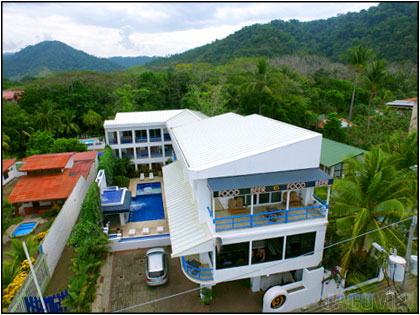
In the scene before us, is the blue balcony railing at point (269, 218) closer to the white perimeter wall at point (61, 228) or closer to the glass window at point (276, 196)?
the glass window at point (276, 196)

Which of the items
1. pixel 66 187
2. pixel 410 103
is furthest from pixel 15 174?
pixel 410 103

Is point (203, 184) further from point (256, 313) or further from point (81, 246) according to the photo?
point (81, 246)

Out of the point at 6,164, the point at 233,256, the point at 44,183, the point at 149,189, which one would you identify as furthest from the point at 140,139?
the point at 233,256

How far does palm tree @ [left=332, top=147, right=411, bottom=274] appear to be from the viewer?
428 inches

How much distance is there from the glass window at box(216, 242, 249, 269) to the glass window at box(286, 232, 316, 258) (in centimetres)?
202

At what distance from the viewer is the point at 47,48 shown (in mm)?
140750

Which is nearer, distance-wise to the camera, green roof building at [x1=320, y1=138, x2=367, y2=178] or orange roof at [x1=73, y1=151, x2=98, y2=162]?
green roof building at [x1=320, y1=138, x2=367, y2=178]

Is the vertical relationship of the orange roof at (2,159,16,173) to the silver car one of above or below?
above

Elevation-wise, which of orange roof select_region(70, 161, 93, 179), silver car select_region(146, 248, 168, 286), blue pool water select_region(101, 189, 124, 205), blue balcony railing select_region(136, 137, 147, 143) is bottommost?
silver car select_region(146, 248, 168, 286)

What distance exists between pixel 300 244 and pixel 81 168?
20283mm

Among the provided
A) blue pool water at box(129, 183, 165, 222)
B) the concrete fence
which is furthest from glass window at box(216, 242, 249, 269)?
blue pool water at box(129, 183, 165, 222)

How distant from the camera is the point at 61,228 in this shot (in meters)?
16.2

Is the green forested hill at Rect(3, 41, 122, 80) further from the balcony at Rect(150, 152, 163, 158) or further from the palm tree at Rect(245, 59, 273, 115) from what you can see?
the palm tree at Rect(245, 59, 273, 115)

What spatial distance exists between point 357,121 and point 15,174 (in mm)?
45388
